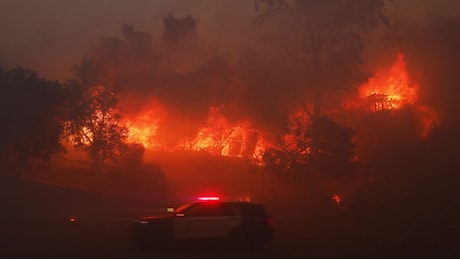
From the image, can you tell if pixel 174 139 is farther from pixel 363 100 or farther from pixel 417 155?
pixel 417 155

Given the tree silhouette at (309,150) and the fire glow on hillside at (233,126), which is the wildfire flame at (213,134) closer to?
the fire glow on hillside at (233,126)

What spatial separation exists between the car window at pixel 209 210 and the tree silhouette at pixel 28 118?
32118mm

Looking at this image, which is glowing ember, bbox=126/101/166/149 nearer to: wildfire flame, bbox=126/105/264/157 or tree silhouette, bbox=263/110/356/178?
wildfire flame, bbox=126/105/264/157

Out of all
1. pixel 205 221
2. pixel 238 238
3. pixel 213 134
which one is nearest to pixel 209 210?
pixel 205 221

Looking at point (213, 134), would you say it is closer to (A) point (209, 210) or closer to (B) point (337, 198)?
(B) point (337, 198)

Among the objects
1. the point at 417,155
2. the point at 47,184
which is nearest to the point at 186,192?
the point at 47,184

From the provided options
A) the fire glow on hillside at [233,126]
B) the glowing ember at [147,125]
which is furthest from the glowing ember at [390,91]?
the glowing ember at [147,125]

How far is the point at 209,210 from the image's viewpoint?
Answer: 56.3ft

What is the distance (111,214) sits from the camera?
33.9 meters

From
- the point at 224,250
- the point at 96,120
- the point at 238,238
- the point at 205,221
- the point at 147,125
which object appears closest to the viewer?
the point at 224,250

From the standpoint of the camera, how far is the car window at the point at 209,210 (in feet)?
56.0

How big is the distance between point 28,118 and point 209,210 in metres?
33.7

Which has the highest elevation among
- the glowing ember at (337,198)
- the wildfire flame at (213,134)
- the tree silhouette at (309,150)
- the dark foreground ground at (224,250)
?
the wildfire flame at (213,134)

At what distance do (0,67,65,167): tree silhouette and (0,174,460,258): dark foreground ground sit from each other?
843 cm
